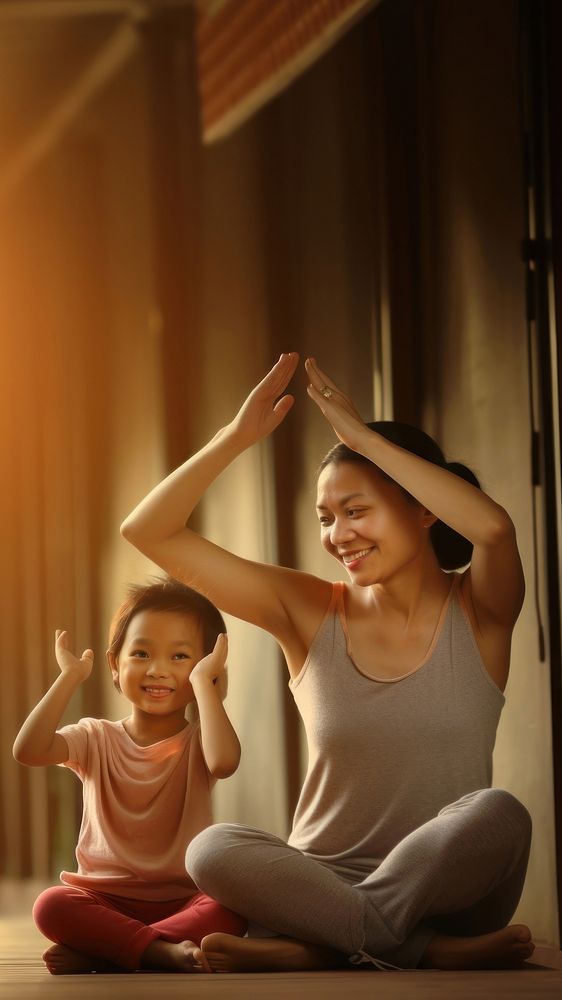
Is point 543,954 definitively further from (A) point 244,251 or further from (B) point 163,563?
(A) point 244,251

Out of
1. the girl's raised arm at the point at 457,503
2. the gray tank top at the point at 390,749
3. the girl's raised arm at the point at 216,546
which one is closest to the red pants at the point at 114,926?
the gray tank top at the point at 390,749

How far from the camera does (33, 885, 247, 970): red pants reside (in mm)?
1321

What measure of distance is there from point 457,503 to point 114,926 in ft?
1.92

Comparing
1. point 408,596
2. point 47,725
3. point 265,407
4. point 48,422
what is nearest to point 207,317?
point 48,422

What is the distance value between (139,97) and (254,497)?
735 millimetres

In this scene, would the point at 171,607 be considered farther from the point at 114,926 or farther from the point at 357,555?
the point at 114,926

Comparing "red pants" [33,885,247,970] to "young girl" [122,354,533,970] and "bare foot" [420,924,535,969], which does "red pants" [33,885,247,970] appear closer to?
"young girl" [122,354,533,970]

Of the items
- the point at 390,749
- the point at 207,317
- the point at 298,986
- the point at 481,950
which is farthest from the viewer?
the point at 207,317

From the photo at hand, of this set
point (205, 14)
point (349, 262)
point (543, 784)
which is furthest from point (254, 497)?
point (205, 14)

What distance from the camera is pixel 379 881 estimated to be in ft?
4.22

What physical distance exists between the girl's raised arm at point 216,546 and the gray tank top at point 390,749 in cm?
12

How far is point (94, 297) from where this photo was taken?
2.18m

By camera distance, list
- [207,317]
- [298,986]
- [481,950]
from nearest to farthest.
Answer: [298,986] → [481,950] → [207,317]

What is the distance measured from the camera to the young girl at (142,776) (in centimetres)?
134
